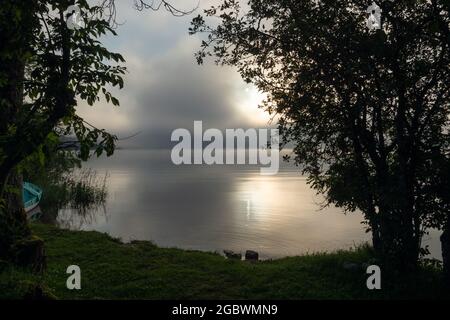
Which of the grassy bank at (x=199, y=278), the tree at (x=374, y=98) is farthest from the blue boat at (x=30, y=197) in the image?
the tree at (x=374, y=98)

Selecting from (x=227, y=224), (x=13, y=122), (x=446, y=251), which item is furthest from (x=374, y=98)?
(x=227, y=224)

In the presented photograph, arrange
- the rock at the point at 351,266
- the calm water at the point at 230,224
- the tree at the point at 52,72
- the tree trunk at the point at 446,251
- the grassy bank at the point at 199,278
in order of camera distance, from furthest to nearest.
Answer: the calm water at the point at 230,224 → the rock at the point at 351,266 → the tree trunk at the point at 446,251 → the grassy bank at the point at 199,278 → the tree at the point at 52,72

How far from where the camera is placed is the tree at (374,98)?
38.1ft

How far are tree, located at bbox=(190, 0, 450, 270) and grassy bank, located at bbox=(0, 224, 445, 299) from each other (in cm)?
120

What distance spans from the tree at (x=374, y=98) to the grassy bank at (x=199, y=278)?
1201 millimetres

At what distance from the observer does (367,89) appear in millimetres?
11797

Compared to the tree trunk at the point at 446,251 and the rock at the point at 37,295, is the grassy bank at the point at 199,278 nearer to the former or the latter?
the tree trunk at the point at 446,251

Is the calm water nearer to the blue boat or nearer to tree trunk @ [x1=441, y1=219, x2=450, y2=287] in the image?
the blue boat

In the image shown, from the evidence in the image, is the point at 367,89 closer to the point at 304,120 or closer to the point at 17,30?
the point at 304,120

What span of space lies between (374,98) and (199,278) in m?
7.75

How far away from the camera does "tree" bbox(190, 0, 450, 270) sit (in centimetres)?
1160

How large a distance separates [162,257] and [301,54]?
8947 mm

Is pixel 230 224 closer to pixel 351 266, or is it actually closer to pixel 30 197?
pixel 30 197
